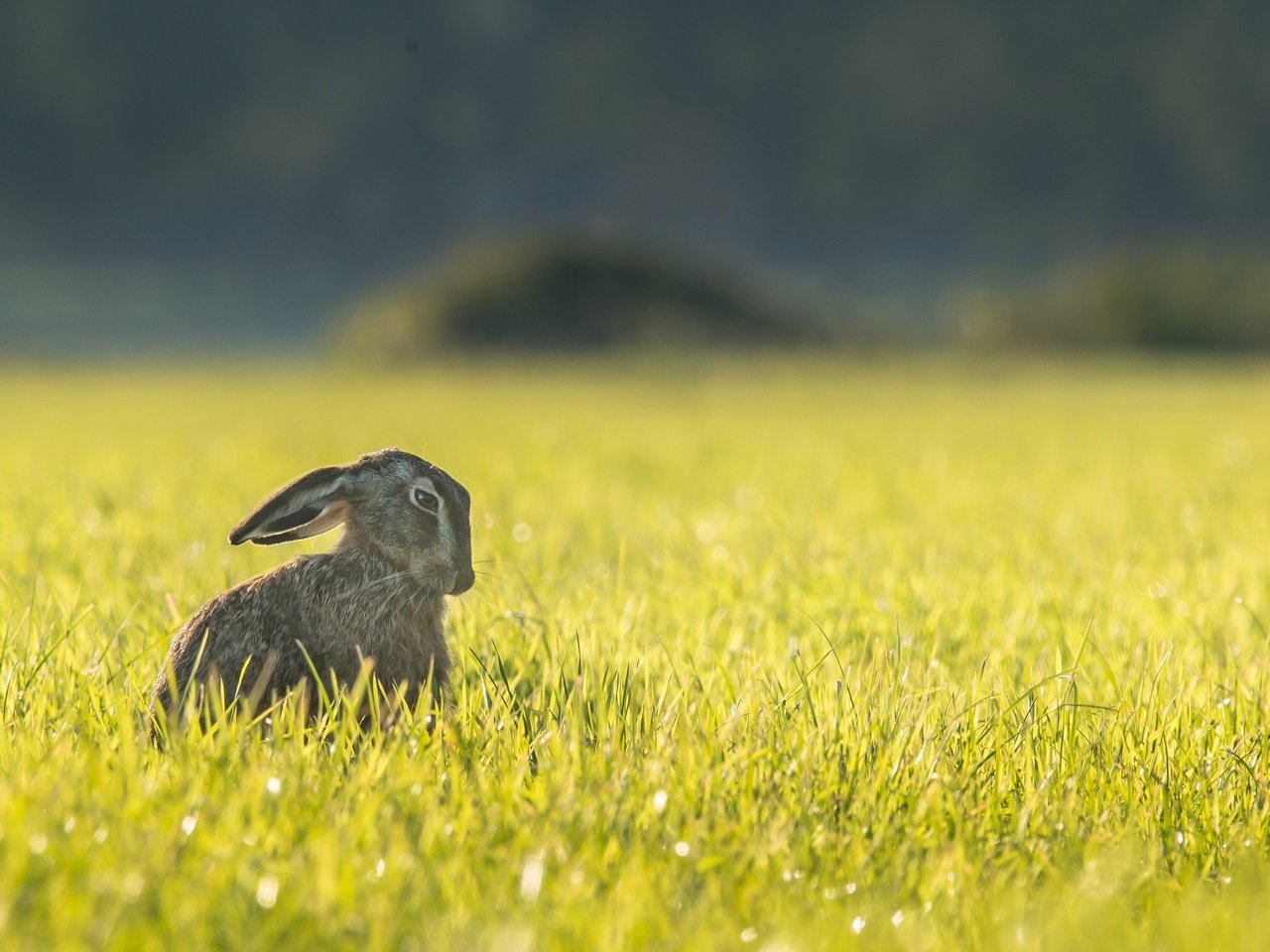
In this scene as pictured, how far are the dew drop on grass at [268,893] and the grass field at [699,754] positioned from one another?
0.03m

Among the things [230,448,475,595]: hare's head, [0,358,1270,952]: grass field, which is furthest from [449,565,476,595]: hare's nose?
[0,358,1270,952]: grass field

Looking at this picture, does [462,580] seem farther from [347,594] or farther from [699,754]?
[699,754]

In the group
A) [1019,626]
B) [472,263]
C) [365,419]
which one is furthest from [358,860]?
[472,263]

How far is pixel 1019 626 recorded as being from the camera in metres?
5.07

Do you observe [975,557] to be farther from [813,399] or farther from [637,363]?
[637,363]

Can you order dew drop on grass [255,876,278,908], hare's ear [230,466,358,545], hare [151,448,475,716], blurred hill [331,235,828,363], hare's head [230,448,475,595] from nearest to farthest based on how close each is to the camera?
dew drop on grass [255,876,278,908] → hare's ear [230,466,358,545] → hare [151,448,475,716] → hare's head [230,448,475,595] → blurred hill [331,235,828,363]

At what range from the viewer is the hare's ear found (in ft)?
10.7

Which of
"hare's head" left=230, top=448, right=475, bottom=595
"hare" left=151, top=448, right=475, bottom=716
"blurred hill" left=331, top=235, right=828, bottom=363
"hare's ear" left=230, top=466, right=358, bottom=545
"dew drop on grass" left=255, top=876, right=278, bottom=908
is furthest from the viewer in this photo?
"blurred hill" left=331, top=235, right=828, bottom=363

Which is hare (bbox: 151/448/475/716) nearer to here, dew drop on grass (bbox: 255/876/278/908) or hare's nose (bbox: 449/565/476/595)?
hare's nose (bbox: 449/565/476/595)

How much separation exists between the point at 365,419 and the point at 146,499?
557 inches

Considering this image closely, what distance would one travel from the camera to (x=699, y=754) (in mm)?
3162

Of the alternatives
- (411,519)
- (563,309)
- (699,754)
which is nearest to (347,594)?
(411,519)

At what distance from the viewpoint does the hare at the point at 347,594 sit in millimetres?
3400

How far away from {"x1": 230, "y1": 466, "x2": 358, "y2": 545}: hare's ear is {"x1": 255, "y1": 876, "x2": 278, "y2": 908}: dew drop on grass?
1001mm
